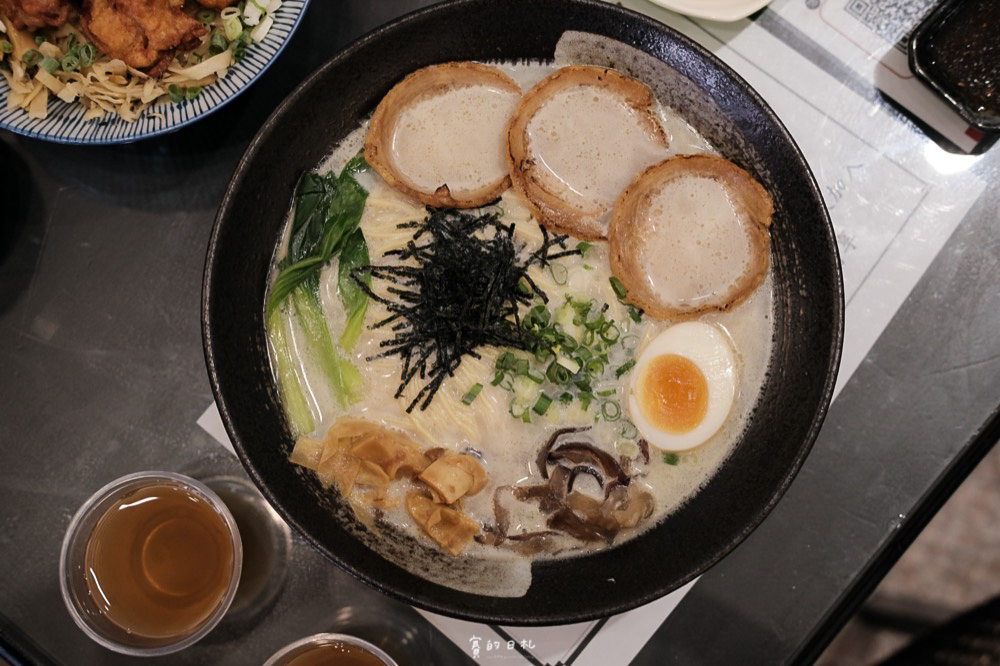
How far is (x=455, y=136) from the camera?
6.81 feet

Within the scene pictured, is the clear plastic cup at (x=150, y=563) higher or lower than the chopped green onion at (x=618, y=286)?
lower

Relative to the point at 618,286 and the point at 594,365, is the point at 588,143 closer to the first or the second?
the point at 618,286

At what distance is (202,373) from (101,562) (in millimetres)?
574

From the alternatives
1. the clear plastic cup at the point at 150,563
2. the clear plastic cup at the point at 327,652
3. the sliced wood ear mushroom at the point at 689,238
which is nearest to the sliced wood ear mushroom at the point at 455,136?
the sliced wood ear mushroom at the point at 689,238

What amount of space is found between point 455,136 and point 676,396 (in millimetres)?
920

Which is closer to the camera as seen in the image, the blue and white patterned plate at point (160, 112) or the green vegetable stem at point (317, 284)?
the blue and white patterned plate at point (160, 112)

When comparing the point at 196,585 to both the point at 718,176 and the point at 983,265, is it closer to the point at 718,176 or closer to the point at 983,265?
the point at 718,176

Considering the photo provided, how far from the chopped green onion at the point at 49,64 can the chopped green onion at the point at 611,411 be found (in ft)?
5.44

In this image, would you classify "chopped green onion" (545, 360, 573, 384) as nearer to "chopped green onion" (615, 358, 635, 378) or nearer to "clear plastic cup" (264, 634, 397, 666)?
"chopped green onion" (615, 358, 635, 378)

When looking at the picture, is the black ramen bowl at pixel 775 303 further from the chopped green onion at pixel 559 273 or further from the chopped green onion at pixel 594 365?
the chopped green onion at pixel 559 273

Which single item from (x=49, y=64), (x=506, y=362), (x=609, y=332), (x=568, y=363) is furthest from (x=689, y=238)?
(x=49, y=64)

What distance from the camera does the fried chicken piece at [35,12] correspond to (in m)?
1.89

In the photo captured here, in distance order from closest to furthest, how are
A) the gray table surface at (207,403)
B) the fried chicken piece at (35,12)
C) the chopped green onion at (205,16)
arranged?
the fried chicken piece at (35,12)
the chopped green onion at (205,16)
the gray table surface at (207,403)

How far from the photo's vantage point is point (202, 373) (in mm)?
2197
